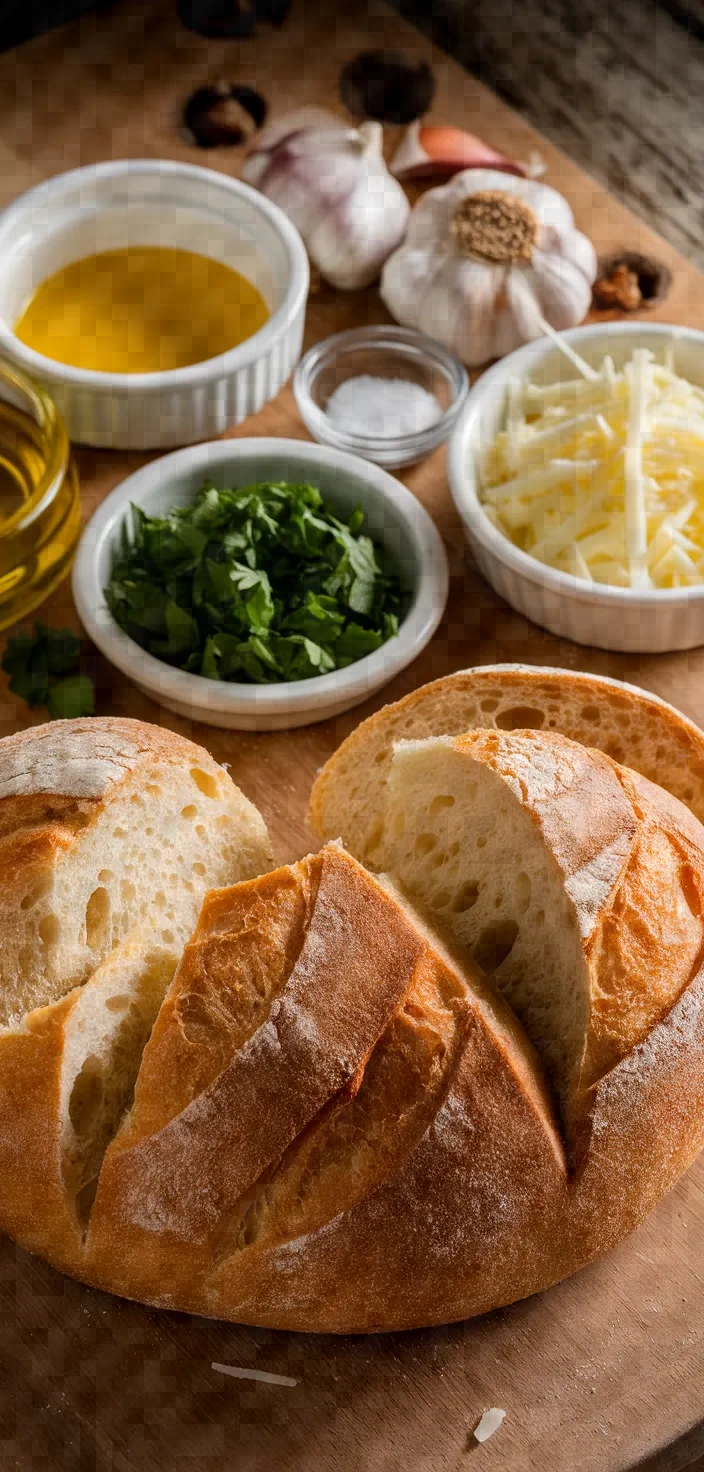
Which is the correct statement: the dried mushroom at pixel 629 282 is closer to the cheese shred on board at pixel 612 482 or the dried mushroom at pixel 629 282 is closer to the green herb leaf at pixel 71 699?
the cheese shred on board at pixel 612 482

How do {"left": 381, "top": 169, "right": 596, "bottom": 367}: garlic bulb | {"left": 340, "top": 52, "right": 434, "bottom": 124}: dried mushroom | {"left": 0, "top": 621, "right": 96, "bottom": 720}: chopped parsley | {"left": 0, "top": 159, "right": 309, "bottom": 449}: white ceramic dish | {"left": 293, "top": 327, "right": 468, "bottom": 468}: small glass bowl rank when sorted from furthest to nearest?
{"left": 340, "top": 52, "right": 434, "bottom": 124}: dried mushroom, {"left": 381, "top": 169, "right": 596, "bottom": 367}: garlic bulb, {"left": 293, "top": 327, "right": 468, "bottom": 468}: small glass bowl, {"left": 0, "top": 159, "right": 309, "bottom": 449}: white ceramic dish, {"left": 0, "top": 621, "right": 96, "bottom": 720}: chopped parsley

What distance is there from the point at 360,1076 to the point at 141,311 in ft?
8.19

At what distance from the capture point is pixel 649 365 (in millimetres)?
4074

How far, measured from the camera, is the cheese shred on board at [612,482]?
12.6 feet

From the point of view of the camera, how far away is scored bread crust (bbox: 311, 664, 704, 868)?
3.37m

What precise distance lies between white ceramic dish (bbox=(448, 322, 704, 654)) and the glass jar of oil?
1.00m

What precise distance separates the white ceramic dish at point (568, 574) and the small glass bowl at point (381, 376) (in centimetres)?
16

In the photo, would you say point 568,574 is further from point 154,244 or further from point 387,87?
point 387,87

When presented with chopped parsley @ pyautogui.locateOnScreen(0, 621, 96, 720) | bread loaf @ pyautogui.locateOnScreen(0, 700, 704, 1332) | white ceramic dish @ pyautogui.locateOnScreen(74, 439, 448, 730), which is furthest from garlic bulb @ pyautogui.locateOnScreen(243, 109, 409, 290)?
bread loaf @ pyautogui.locateOnScreen(0, 700, 704, 1332)

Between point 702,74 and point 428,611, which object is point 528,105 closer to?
point 702,74

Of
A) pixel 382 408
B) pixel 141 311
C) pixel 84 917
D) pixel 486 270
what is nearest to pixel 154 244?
pixel 141 311

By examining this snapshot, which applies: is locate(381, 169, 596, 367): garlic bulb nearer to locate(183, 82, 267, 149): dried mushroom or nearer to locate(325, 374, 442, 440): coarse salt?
locate(325, 374, 442, 440): coarse salt

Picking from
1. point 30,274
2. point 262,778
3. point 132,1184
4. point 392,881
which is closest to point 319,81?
point 30,274

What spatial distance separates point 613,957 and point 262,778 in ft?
3.80
